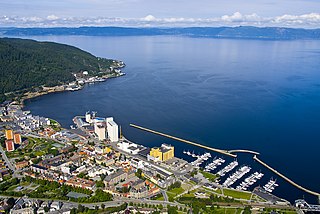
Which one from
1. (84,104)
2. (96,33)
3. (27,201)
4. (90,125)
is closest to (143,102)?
(84,104)

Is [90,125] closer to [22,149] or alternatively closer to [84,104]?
[22,149]

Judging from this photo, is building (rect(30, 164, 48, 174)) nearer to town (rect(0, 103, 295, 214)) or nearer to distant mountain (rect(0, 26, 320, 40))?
town (rect(0, 103, 295, 214))

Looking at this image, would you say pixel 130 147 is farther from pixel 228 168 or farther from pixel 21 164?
pixel 21 164

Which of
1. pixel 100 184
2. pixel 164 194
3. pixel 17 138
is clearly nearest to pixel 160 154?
pixel 164 194

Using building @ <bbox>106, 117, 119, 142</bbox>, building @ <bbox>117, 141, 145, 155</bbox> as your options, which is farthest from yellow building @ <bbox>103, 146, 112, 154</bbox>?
building @ <bbox>106, 117, 119, 142</bbox>

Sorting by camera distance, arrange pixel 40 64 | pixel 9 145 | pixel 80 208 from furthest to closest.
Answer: pixel 40 64
pixel 9 145
pixel 80 208

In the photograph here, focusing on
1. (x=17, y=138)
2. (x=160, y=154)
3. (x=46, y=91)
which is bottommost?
(x=17, y=138)

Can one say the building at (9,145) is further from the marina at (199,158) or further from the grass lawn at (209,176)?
the grass lawn at (209,176)
